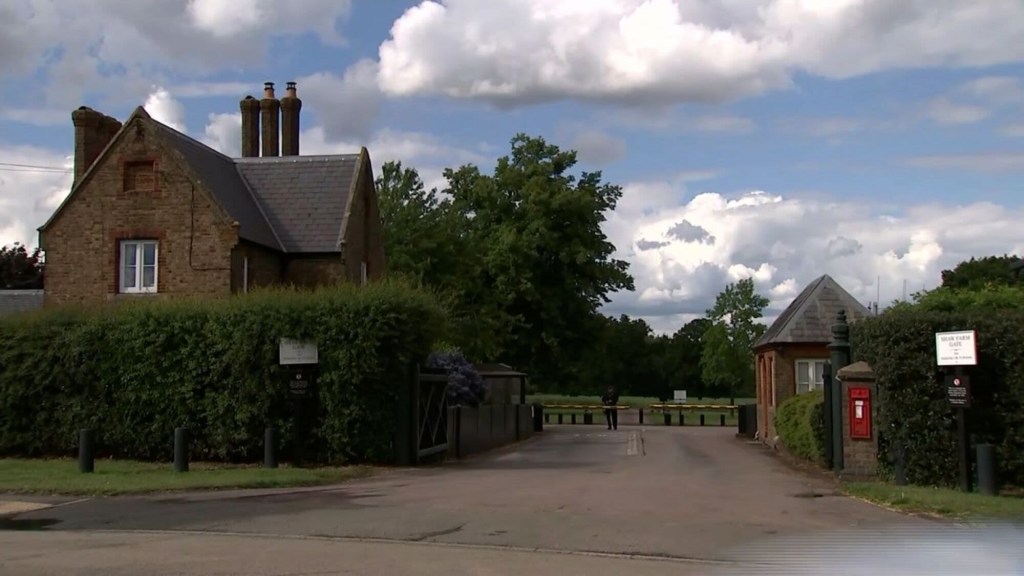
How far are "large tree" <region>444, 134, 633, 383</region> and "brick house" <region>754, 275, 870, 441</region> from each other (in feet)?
67.3

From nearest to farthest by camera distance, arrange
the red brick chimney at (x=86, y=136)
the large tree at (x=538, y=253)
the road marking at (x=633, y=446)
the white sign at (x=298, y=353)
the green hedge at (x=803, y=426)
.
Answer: the white sign at (x=298, y=353)
the green hedge at (x=803, y=426)
the road marking at (x=633, y=446)
the red brick chimney at (x=86, y=136)
the large tree at (x=538, y=253)

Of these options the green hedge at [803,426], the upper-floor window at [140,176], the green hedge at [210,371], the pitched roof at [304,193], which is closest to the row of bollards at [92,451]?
the green hedge at [210,371]

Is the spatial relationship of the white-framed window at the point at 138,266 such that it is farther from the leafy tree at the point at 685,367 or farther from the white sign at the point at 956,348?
the leafy tree at the point at 685,367

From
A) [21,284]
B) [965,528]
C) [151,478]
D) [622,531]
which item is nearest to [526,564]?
[622,531]

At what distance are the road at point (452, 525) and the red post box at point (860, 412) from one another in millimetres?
1257

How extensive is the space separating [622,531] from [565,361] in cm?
4441

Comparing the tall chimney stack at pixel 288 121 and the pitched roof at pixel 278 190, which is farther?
the tall chimney stack at pixel 288 121

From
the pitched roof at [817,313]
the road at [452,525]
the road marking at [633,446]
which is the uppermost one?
the pitched roof at [817,313]

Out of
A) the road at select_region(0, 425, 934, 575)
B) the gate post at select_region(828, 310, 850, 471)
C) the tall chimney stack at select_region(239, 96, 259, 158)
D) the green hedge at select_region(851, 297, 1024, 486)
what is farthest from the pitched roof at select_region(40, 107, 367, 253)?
the green hedge at select_region(851, 297, 1024, 486)

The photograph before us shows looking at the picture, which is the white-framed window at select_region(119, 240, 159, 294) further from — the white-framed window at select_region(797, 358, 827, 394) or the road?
the white-framed window at select_region(797, 358, 827, 394)

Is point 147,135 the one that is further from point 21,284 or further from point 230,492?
point 21,284

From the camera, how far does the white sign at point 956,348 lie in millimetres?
16531

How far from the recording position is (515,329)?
55844mm

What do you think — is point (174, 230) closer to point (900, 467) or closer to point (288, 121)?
point (288, 121)
